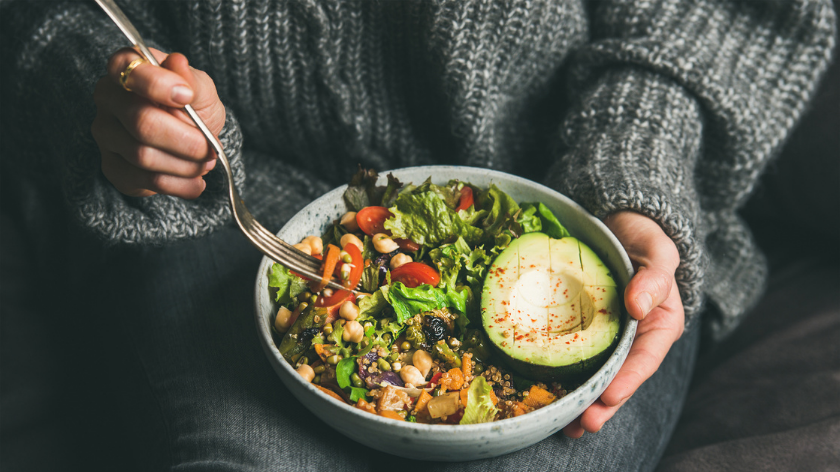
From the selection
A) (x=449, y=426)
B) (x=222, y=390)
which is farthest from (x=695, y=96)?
(x=222, y=390)

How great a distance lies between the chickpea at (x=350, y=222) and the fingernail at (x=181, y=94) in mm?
404

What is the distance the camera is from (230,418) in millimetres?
1041

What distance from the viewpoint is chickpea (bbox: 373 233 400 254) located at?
3.52ft

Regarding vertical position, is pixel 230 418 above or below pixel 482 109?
below

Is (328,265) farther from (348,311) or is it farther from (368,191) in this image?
(368,191)

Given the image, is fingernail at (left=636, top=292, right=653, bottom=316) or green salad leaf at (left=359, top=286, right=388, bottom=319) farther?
green salad leaf at (left=359, top=286, right=388, bottom=319)

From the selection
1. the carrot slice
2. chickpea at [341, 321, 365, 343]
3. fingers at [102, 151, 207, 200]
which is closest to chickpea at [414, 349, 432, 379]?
chickpea at [341, 321, 365, 343]

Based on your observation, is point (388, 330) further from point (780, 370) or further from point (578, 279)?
point (780, 370)

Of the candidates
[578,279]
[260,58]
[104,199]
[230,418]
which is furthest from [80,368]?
[578,279]

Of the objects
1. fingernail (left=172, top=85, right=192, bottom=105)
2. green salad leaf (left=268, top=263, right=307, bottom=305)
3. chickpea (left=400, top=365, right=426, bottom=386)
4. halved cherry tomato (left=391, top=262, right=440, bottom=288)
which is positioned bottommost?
chickpea (left=400, top=365, right=426, bottom=386)

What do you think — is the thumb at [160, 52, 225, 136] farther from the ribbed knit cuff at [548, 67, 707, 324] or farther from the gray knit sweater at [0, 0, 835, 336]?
the ribbed knit cuff at [548, 67, 707, 324]

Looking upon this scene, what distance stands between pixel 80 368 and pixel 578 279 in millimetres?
1443

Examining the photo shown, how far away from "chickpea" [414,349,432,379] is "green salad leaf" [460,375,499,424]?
0.10 m

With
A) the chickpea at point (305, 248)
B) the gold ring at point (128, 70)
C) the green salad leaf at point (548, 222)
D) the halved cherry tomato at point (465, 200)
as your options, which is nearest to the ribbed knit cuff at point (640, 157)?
the green salad leaf at point (548, 222)
